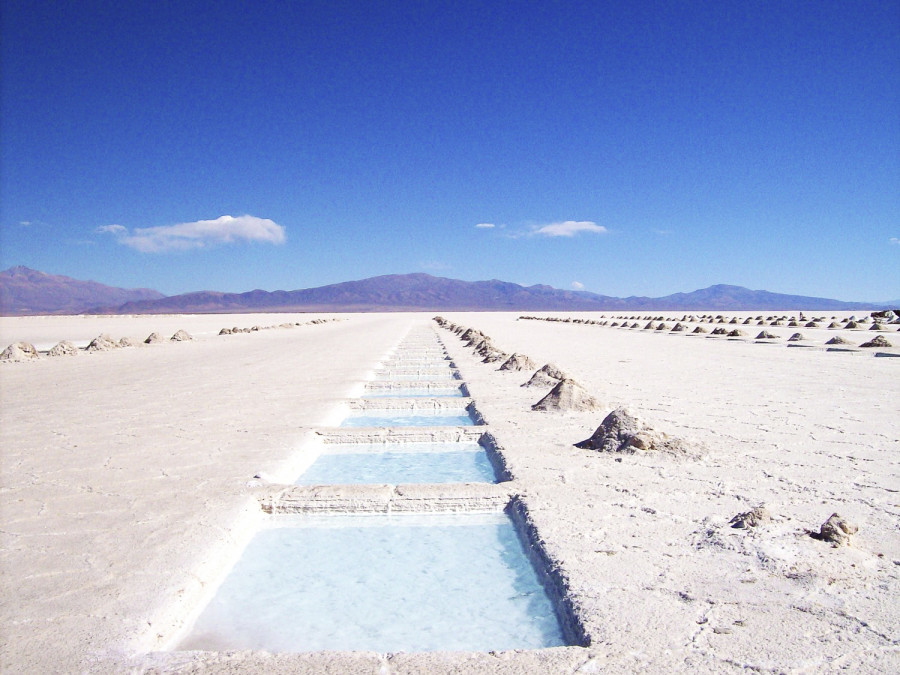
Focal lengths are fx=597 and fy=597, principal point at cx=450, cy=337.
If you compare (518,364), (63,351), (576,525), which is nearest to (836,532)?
(576,525)

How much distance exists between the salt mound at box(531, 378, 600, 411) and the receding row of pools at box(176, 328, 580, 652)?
6.61ft

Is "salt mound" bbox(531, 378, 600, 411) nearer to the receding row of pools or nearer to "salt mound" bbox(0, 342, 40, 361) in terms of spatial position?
the receding row of pools

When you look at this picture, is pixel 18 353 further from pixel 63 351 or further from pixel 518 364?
pixel 518 364

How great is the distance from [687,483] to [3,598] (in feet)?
11.4


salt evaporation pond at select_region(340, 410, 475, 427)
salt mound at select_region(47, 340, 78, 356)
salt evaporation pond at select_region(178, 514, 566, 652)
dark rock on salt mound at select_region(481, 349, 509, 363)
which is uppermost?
dark rock on salt mound at select_region(481, 349, 509, 363)

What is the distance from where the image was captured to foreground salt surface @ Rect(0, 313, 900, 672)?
1939 millimetres

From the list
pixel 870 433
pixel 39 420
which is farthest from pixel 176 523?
pixel 870 433

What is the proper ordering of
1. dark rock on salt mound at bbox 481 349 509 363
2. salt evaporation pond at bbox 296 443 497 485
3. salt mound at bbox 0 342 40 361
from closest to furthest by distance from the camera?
salt evaporation pond at bbox 296 443 497 485 < dark rock on salt mound at bbox 481 349 509 363 < salt mound at bbox 0 342 40 361

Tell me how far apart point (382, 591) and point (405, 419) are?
394cm

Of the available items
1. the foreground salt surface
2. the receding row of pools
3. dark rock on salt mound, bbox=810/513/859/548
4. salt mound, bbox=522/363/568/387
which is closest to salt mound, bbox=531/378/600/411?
the foreground salt surface

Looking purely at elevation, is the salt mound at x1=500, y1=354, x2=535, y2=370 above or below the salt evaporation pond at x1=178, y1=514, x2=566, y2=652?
above

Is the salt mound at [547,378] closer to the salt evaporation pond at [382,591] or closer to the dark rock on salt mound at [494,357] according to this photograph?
the dark rock on salt mound at [494,357]

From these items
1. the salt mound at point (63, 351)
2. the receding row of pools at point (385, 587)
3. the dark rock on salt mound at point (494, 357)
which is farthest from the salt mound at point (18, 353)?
the receding row of pools at point (385, 587)

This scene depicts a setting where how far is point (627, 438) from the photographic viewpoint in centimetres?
442
